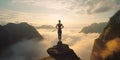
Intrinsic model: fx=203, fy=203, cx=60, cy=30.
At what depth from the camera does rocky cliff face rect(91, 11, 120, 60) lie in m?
59.8

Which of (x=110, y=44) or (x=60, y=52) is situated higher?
(x=60, y=52)

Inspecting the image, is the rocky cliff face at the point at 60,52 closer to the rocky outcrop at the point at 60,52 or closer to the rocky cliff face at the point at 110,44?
the rocky outcrop at the point at 60,52

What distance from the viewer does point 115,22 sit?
6844 cm

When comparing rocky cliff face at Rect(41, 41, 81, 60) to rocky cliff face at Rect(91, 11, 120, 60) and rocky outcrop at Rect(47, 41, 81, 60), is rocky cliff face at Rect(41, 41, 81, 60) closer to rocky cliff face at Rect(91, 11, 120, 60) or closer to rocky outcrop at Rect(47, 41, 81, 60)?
rocky outcrop at Rect(47, 41, 81, 60)

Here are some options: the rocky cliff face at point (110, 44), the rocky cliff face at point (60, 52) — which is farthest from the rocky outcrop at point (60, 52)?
the rocky cliff face at point (110, 44)

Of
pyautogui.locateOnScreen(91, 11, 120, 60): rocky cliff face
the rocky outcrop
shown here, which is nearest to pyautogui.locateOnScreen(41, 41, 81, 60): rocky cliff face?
the rocky outcrop

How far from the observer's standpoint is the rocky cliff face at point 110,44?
5980 centimetres

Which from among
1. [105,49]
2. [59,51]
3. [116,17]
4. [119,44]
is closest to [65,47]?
[59,51]

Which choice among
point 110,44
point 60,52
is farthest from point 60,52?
point 110,44

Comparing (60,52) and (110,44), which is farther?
(110,44)

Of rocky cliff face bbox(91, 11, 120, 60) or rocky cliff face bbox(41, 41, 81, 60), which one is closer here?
rocky cliff face bbox(41, 41, 81, 60)

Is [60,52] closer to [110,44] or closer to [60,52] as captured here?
[60,52]

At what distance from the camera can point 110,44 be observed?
215ft

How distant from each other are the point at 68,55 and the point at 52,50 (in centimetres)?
328
